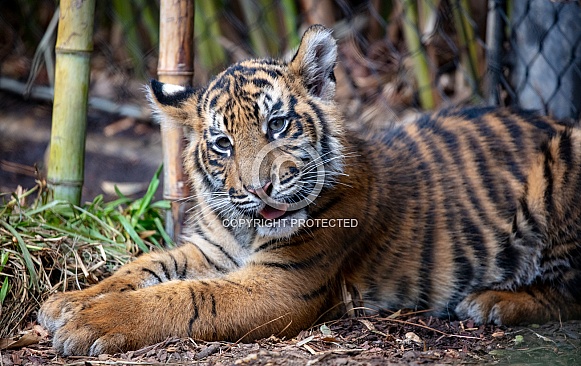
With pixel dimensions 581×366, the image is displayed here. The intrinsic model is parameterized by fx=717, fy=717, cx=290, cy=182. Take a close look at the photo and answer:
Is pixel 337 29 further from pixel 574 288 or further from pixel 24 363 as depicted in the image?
pixel 24 363

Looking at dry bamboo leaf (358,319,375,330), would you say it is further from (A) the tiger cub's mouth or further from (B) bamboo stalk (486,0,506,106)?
(B) bamboo stalk (486,0,506,106)

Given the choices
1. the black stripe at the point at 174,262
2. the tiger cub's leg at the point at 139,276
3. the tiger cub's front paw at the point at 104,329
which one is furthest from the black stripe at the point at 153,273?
the tiger cub's front paw at the point at 104,329

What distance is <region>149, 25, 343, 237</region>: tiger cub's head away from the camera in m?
3.45

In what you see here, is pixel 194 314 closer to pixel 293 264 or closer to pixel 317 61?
pixel 293 264

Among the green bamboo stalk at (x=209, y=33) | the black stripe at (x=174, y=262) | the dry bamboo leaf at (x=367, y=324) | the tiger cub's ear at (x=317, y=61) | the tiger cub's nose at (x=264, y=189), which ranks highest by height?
the green bamboo stalk at (x=209, y=33)

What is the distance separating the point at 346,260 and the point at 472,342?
766 mm

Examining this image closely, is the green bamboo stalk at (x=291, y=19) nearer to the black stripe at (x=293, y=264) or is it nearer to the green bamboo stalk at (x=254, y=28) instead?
the green bamboo stalk at (x=254, y=28)

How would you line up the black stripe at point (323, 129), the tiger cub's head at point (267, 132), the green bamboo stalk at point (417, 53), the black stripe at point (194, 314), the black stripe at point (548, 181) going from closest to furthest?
1. the black stripe at point (194, 314)
2. the tiger cub's head at point (267, 132)
3. the black stripe at point (323, 129)
4. the black stripe at point (548, 181)
5. the green bamboo stalk at point (417, 53)

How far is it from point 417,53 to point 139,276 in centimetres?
374

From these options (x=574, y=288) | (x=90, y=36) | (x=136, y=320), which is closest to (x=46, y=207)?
(x=90, y=36)

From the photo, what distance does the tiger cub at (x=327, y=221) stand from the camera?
341 cm

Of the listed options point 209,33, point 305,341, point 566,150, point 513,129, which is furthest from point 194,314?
point 209,33

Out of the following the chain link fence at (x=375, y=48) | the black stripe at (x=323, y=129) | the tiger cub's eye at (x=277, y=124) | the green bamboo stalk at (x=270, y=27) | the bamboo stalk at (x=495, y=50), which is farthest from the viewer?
the green bamboo stalk at (x=270, y=27)

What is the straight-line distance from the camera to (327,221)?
3701 mm
